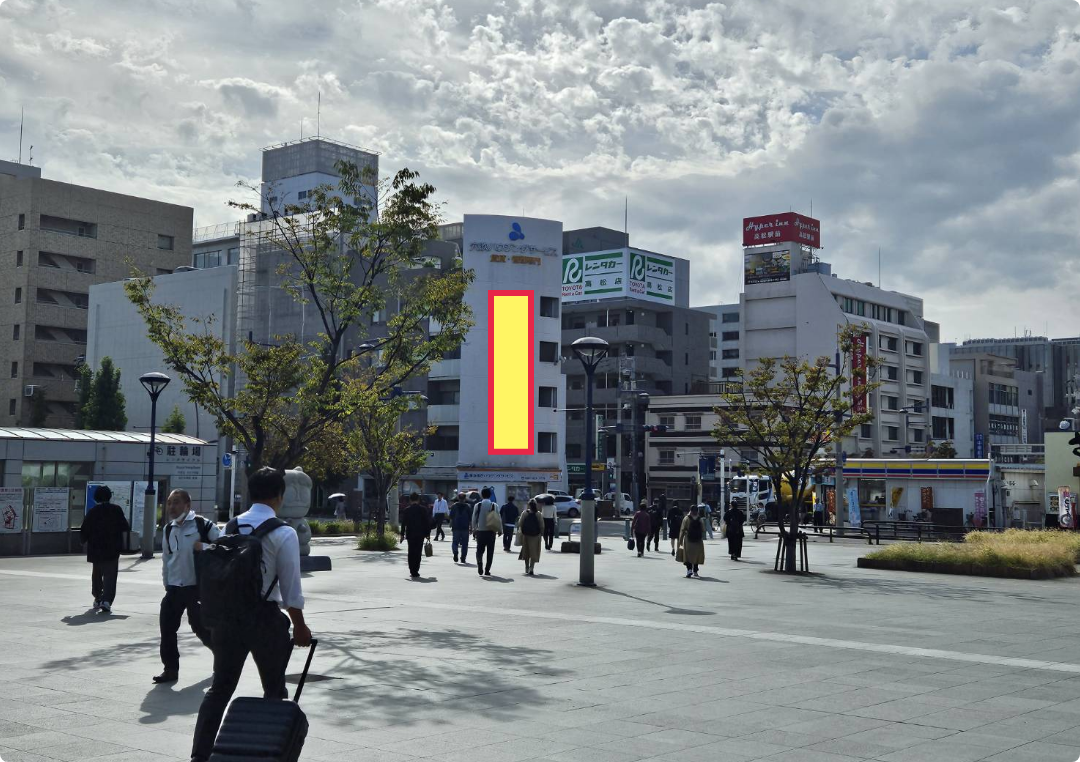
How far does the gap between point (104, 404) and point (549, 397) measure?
90.6 feet

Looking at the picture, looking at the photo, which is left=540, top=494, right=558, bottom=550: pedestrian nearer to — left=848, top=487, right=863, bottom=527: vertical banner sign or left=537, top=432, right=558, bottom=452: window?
left=848, top=487, right=863, bottom=527: vertical banner sign

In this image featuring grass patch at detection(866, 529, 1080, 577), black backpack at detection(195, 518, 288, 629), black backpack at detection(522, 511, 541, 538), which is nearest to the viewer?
black backpack at detection(195, 518, 288, 629)

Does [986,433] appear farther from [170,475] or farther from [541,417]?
[170,475]

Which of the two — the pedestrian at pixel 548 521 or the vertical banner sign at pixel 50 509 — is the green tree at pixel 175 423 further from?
the vertical banner sign at pixel 50 509

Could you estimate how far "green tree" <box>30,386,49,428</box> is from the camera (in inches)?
2977

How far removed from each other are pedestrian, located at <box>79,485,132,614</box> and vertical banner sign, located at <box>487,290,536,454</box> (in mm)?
56537

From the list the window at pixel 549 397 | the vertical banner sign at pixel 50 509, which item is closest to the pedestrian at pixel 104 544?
the vertical banner sign at pixel 50 509

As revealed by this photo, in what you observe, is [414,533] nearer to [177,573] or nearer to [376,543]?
[376,543]

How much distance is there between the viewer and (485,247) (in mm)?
72688

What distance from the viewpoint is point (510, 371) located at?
72.6 metres

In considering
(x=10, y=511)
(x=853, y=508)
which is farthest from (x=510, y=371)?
(x=10, y=511)

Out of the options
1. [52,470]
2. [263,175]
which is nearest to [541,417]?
[52,470]

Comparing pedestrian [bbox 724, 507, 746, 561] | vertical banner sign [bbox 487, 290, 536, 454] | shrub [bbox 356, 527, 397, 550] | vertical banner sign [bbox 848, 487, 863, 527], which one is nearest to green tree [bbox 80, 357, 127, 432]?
vertical banner sign [bbox 487, 290, 536, 454]

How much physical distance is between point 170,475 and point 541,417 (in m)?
40.0
